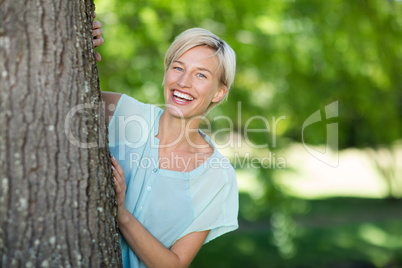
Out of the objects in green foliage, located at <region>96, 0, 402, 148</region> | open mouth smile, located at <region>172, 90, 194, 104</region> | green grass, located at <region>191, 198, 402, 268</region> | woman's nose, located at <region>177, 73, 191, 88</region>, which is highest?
green foliage, located at <region>96, 0, 402, 148</region>

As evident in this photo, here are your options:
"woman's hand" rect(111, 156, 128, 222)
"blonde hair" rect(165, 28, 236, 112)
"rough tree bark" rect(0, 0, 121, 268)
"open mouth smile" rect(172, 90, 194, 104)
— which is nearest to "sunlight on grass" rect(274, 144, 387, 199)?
"blonde hair" rect(165, 28, 236, 112)

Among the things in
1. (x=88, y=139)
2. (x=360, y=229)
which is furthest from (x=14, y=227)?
(x=360, y=229)

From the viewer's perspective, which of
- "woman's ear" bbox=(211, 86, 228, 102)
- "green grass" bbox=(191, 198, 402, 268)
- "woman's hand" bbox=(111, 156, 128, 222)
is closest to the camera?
"woman's hand" bbox=(111, 156, 128, 222)

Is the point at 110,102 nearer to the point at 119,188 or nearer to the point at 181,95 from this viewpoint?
the point at 181,95

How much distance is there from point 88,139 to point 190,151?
803mm

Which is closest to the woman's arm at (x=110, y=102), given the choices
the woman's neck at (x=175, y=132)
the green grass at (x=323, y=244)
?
the woman's neck at (x=175, y=132)

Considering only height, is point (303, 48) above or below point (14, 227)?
above

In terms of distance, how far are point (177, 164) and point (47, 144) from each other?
0.88 m

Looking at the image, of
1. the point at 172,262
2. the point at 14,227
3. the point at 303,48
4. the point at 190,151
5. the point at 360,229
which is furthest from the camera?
the point at 360,229

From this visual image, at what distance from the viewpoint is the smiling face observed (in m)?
2.60

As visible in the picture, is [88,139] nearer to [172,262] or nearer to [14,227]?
[14,227]

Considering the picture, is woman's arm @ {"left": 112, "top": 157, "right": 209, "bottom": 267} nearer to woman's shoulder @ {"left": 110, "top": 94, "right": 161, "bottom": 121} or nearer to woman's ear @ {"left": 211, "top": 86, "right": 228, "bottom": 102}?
woman's shoulder @ {"left": 110, "top": 94, "right": 161, "bottom": 121}

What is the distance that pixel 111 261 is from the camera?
2014 mm

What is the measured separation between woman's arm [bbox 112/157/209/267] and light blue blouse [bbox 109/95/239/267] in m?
0.10
